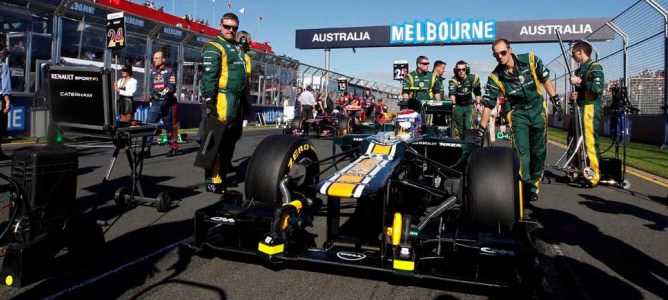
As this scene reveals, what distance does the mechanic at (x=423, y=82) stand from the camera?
919 cm

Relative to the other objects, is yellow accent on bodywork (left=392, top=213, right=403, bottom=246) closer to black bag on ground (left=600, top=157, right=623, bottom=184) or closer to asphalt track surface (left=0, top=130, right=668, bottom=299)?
asphalt track surface (left=0, top=130, right=668, bottom=299)

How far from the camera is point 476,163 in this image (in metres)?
3.50

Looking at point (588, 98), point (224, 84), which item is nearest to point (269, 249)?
point (224, 84)

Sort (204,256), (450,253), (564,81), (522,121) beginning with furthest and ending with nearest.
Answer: (564,81), (522,121), (204,256), (450,253)

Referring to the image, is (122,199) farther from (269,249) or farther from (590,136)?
(590,136)

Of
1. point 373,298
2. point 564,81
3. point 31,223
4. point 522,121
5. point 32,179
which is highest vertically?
point 564,81

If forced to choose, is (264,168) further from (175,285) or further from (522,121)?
(522,121)

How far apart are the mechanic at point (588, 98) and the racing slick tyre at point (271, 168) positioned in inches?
195

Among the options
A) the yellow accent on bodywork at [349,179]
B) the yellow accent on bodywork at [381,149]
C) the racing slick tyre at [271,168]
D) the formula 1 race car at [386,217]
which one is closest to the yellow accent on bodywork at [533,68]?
the formula 1 race car at [386,217]

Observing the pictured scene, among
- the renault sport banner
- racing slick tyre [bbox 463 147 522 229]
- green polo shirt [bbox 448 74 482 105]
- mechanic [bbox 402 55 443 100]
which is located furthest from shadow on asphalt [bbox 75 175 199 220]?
the renault sport banner

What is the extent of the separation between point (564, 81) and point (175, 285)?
22.5 metres

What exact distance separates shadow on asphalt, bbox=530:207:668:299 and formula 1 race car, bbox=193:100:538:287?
25.4 inches

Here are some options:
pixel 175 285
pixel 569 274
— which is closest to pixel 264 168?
pixel 175 285

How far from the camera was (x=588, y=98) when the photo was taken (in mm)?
7336
